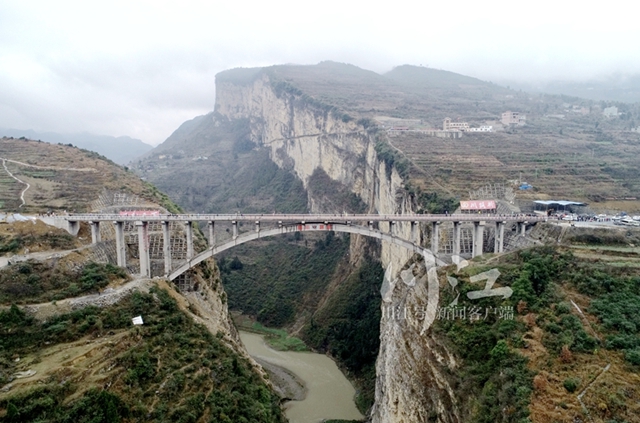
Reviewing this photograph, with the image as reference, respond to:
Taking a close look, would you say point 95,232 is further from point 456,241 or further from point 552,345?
point 552,345

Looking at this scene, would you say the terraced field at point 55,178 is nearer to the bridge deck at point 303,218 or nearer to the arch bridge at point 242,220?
the bridge deck at point 303,218

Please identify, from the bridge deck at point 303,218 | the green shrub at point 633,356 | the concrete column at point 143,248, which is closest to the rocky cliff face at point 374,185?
the bridge deck at point 303,218

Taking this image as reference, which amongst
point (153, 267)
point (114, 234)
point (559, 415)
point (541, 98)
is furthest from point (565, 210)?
point (541, 98)

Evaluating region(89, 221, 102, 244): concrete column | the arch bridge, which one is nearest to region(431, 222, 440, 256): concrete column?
the arch bridge

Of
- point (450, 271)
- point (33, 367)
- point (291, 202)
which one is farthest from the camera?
point (291, 202)

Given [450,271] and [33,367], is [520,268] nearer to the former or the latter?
[450,271]

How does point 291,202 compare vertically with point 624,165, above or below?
below
